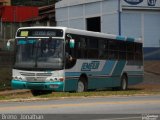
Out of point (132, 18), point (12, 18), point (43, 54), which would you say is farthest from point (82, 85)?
point (12, 18)

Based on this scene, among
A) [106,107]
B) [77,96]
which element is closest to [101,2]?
[77,96]

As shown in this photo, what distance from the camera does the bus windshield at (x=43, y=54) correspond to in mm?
25875

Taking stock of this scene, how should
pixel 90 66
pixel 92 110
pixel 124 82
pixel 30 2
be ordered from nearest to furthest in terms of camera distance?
pixel 92 110
pixel 90 66
pixel 124 82
pixel 30 2

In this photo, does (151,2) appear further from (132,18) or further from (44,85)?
(44,85)

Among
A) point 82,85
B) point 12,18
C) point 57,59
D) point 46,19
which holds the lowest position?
point 82,85

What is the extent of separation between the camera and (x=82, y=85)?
92.2 ft

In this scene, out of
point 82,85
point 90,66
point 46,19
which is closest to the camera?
point 82,85

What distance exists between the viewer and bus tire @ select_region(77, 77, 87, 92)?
27802mm

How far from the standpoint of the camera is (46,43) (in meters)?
26.0

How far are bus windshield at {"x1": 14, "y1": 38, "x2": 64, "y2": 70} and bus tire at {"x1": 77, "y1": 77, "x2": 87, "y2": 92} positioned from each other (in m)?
2.22

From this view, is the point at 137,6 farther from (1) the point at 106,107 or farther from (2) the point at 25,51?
(1) the point at 106,107

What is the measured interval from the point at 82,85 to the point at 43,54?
323cm

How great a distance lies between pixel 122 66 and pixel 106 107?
15235 mm

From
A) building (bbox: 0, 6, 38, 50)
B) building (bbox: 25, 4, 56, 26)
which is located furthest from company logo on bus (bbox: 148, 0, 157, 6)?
building (bbox: 0, 6, 38, 50)
